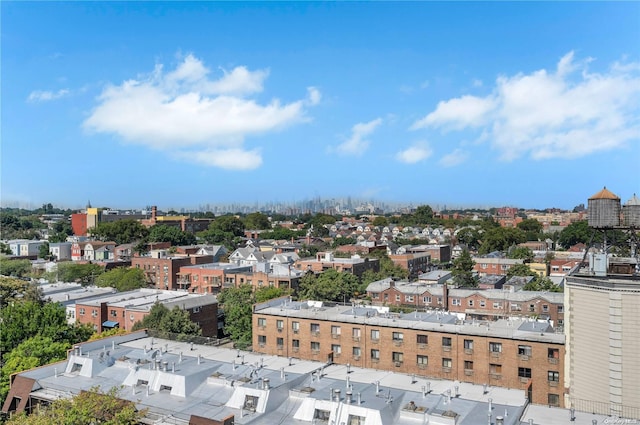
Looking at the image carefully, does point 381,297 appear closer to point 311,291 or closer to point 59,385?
point 311,291

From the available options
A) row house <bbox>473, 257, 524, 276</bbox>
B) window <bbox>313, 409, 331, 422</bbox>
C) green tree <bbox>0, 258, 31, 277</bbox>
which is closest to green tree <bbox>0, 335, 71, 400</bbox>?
window <bbox>313, 409, 331, 422</bbox>

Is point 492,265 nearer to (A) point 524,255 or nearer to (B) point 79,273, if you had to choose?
Result: (A) point 524,255

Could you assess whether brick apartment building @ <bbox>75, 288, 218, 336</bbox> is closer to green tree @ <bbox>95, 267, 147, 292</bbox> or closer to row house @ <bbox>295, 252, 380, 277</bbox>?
green tree @ <bbox>95, 267, 147, 292</bbox>

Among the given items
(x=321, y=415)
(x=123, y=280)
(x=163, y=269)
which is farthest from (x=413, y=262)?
(x=321, y=415)

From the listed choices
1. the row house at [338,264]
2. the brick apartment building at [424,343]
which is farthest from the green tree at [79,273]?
the brick apartment building at [424,343]

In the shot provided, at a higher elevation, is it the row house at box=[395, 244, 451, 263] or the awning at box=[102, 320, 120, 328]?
the row house at box=[395, 244, 451, 263]

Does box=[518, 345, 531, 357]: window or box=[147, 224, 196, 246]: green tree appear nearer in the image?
box=[518, 345, 531, 357]: window

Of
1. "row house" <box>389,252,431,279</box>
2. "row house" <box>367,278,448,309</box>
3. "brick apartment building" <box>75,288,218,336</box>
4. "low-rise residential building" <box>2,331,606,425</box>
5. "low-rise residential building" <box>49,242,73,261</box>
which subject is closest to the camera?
"low-rise residential building" <box>2,331,606,425</box>
